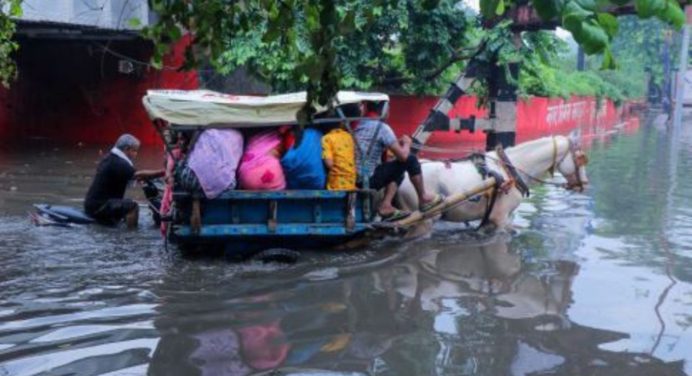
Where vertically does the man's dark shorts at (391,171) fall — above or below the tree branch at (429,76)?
below

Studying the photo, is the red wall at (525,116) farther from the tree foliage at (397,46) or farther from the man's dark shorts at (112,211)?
the man's dark shorts at (112,211)

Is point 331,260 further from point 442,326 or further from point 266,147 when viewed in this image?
point 442,326

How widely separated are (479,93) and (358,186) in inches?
283

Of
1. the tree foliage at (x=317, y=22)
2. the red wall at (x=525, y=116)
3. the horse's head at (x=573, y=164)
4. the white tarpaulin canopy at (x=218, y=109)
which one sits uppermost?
the tree foliage at (x=317, y=22)

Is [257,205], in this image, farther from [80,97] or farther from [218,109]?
[80,97]

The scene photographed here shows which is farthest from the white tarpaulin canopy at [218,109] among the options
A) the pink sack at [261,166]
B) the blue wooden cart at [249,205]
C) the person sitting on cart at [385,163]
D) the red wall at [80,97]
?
the red wall at [80,97]

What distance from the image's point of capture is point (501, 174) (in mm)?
8500

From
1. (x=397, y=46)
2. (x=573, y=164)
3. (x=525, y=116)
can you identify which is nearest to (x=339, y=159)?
(x=573, y=164)

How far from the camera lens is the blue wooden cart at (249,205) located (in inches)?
276

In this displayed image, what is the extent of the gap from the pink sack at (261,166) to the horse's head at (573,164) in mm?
3676

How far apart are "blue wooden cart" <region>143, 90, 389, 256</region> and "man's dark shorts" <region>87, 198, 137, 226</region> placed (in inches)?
57.3

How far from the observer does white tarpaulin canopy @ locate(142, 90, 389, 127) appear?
22.9 ft

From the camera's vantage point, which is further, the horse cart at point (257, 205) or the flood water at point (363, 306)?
the horse cart at point (257, 205)

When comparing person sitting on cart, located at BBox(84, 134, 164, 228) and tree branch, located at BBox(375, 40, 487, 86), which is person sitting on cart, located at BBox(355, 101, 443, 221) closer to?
person sitting on cart, located at BBox(84, 134, 164, 228)
